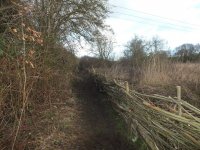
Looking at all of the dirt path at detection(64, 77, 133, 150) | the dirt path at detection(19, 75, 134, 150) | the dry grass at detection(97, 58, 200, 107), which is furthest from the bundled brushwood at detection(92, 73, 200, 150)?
the dry grass at detection(97, 58, 200, 107)

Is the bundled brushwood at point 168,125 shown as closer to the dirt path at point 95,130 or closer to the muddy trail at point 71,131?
the dirt path at point 95,130

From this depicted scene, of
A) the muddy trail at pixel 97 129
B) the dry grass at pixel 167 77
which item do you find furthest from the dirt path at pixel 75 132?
the dry grass at pixel 167 77

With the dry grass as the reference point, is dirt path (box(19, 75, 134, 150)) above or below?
below

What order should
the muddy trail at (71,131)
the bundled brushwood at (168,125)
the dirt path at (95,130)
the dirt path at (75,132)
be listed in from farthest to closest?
the dirt path at (95,130), the dirt path at (75,132), the muddy trail at (71,131), the bundled brushwood at (168,125)

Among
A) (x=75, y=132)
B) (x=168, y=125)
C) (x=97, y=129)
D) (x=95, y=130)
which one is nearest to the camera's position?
(x=168, y=125)

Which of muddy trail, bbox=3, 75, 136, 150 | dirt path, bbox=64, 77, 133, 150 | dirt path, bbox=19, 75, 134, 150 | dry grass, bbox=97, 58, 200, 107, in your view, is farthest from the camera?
dry grass, bbox=97, 58, 200, 107

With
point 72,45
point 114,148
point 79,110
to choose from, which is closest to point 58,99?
point 79,110

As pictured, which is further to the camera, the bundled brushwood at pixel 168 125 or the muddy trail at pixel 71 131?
the muddy trail at pixel 71 131

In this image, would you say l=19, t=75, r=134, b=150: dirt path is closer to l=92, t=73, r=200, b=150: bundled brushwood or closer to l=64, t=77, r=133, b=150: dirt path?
l=64, t=77, r=133, b=150: dirt path

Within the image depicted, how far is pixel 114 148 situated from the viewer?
9164 millimetres

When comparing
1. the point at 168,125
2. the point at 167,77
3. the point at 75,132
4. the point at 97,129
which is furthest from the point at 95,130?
the point at 167,77

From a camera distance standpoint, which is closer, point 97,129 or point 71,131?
point 71,131

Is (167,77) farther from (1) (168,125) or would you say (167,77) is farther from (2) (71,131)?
(1) (168,125)

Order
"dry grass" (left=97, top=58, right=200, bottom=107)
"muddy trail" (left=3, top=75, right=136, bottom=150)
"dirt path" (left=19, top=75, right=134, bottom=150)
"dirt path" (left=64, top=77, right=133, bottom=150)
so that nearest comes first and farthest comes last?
1. "muddy trail" (left=3, top=75, right=136, bottom=150)
2. "dirt path" (left=19, top=75, right=134, bottom=150)
3. "dirt path" (left=64, top=77, right=133, bottom=150)
4. "dry grass" (left=97, top=58, right=200, bottom=107)
